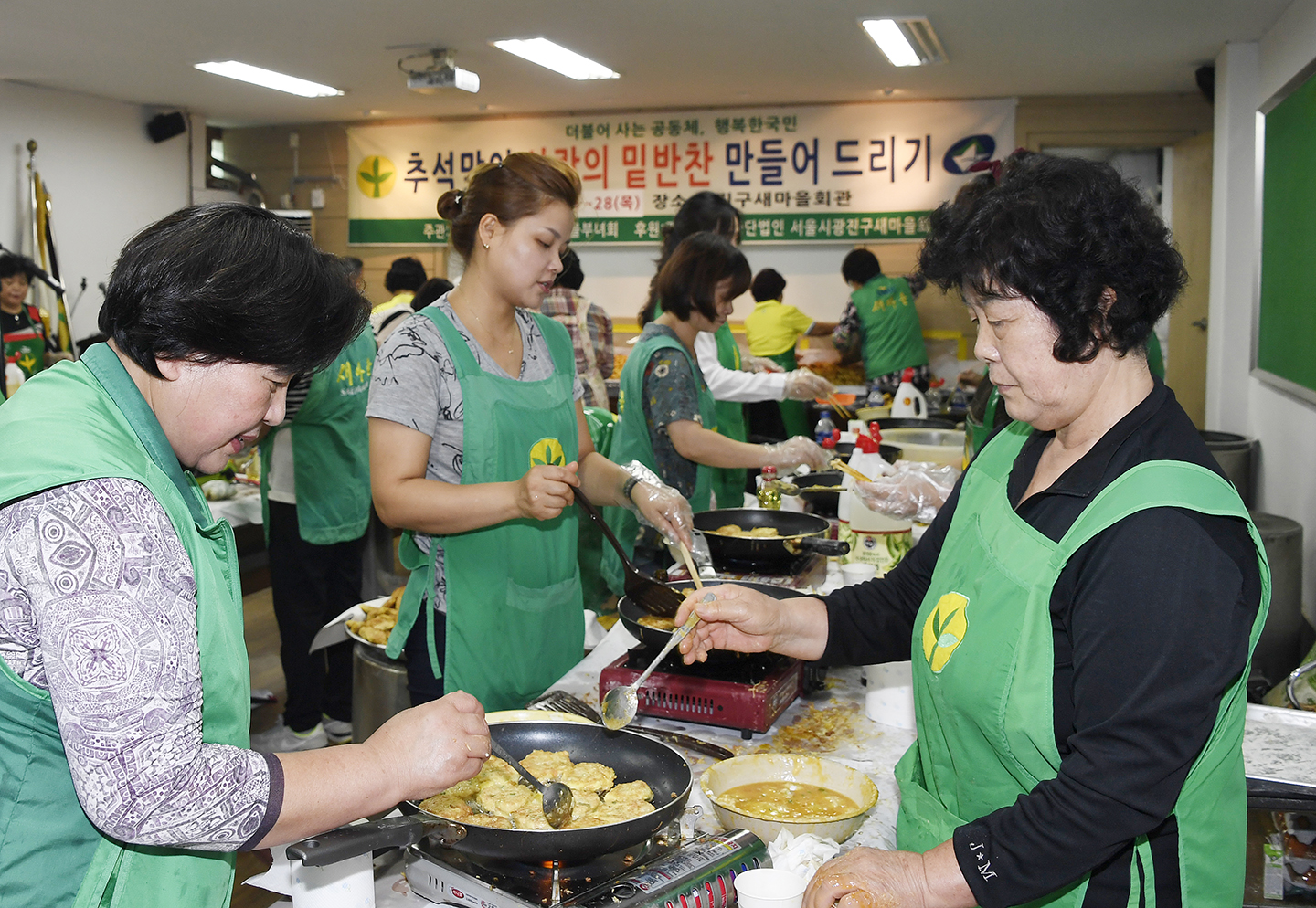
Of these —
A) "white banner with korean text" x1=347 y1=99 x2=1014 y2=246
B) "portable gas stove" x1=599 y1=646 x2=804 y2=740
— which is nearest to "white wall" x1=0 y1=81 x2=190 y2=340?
"white banner with korean text" x1=347 y1=99 x2=1014 y2=246

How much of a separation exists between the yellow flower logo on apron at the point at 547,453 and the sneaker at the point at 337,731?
230cm

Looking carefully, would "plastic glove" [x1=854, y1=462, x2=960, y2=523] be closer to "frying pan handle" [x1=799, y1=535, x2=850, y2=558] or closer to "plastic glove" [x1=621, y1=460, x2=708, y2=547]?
"frying pan handle" [x1=799, y1=535, x2=850, y2=558]

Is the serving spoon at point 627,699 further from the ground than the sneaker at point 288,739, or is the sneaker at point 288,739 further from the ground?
the serving spoon at point 627,699

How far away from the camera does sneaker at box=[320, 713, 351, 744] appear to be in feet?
13.5

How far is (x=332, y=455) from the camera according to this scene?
13.4ft

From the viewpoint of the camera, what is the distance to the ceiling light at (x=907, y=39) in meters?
6.14

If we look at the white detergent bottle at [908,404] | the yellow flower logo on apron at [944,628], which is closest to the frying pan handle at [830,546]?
the yellow flower logo on apron at [944,628]

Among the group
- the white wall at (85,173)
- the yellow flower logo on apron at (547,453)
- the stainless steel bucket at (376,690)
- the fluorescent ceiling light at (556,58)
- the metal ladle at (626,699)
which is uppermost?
the fluorescent ceiling light at (556,58)

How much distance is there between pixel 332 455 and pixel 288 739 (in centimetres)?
117

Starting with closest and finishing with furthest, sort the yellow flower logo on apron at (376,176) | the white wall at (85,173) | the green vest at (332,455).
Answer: the green vest at (332,455)
the white wall at (85,173)
the yellow flower logo on apron at (376,176)

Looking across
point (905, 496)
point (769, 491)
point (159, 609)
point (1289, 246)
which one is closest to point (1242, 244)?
point (1289, 246)

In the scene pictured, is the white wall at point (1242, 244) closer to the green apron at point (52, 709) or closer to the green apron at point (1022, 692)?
the green apron at point (1022, 692)

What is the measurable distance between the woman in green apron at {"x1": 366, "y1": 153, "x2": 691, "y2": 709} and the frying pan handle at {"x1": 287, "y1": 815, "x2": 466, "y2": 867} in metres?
0.84

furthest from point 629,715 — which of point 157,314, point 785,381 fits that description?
point 785,381
